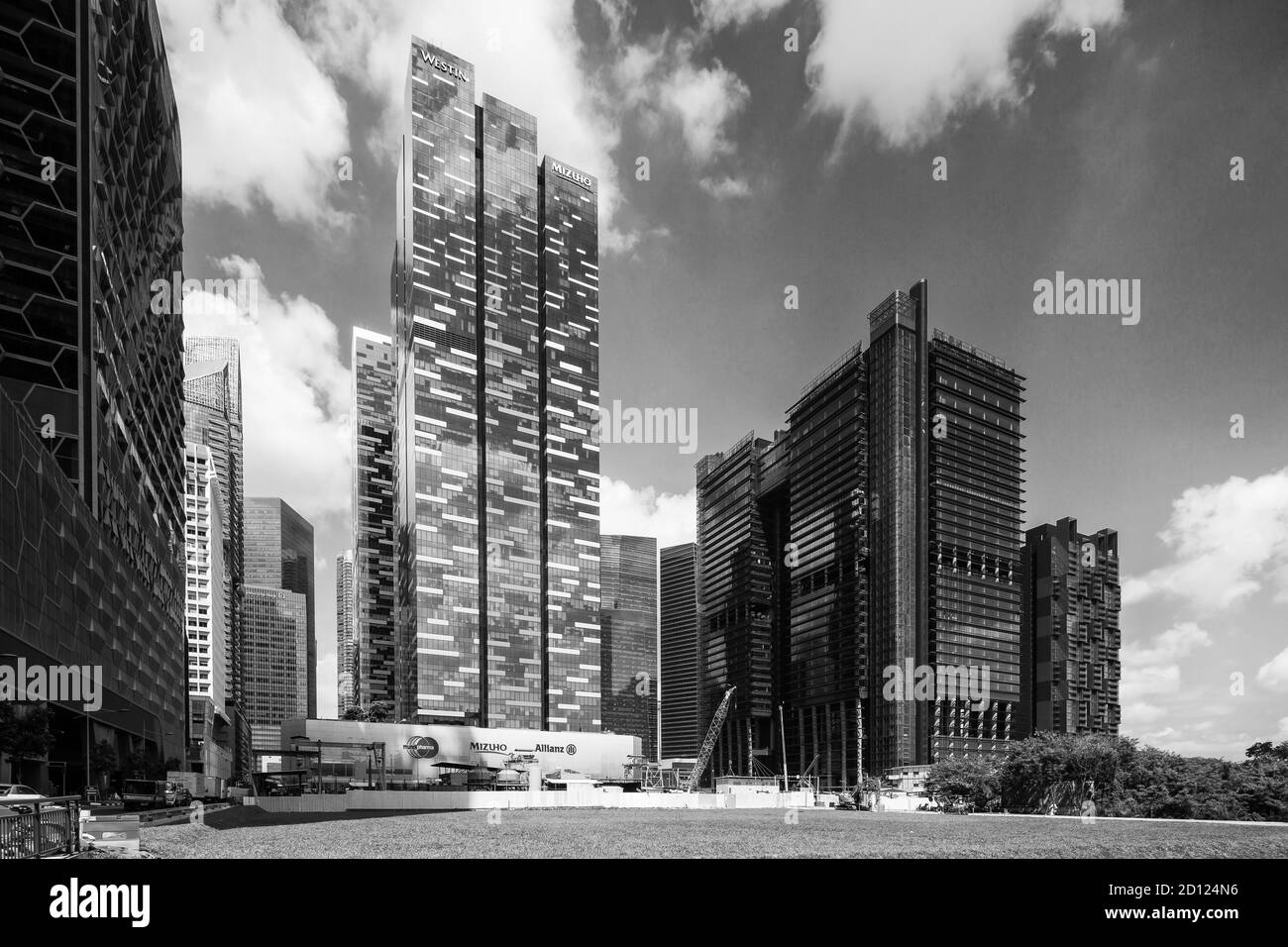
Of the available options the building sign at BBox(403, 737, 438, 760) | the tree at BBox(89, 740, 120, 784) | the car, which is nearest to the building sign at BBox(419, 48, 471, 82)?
the building sign at BBox(403, 737, 438, 760)

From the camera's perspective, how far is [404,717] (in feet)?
559

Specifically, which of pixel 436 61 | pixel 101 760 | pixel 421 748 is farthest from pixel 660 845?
pixel 436 61

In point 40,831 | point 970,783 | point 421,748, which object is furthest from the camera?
point 421,748

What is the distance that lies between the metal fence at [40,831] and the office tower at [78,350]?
139 ft

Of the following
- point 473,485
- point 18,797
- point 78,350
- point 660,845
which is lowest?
point 660,845

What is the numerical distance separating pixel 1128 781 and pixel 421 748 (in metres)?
109

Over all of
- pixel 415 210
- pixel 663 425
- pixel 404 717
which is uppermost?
pixel 415 210

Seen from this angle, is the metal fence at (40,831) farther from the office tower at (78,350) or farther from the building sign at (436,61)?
the building sign at (436,61)

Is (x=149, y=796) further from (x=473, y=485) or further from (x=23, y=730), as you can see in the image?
(x=473, y=485)

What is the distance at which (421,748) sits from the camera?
140 meters

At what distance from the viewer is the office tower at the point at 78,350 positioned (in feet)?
210

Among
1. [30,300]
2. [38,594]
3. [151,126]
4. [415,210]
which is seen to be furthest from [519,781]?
[415,210]
